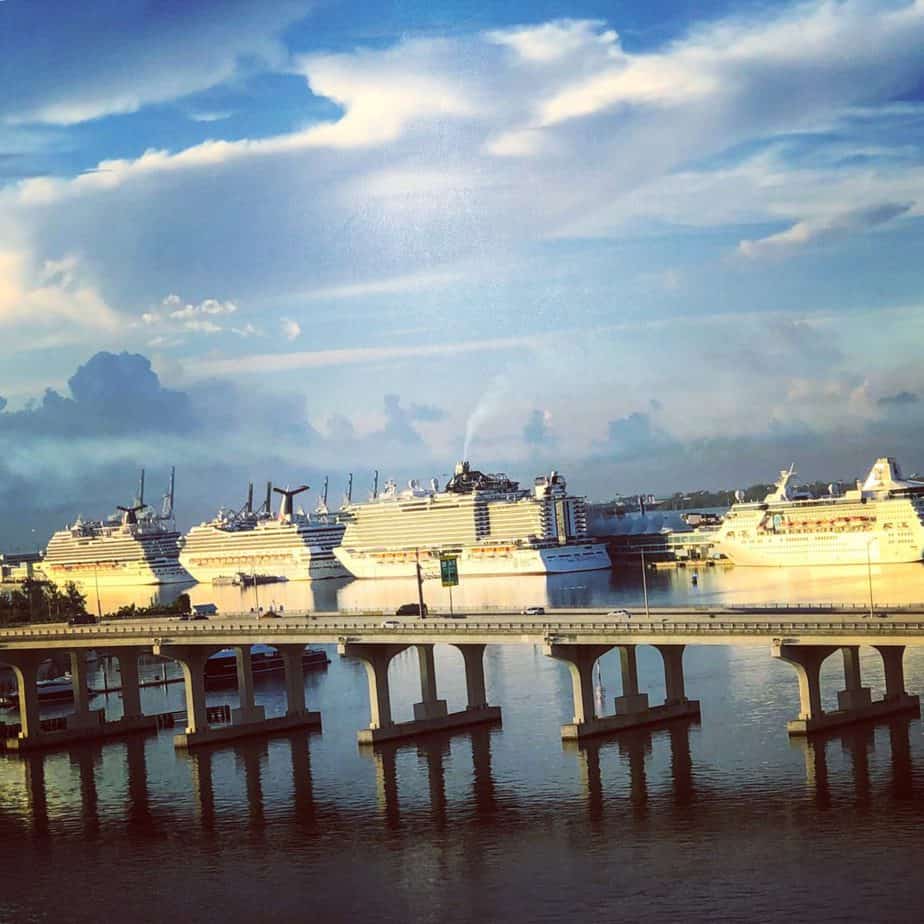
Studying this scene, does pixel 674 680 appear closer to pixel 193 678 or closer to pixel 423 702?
pixel 423 702

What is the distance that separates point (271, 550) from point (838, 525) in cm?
6842

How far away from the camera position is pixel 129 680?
64500 mm

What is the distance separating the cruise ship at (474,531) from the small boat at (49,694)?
79890 mm

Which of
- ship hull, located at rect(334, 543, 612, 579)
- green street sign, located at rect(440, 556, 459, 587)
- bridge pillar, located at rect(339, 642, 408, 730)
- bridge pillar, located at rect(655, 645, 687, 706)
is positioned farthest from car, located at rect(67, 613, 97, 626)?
ship hull, located at rect(334, 543, 612, 579)

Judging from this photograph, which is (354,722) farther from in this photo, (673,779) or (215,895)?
(215,895)

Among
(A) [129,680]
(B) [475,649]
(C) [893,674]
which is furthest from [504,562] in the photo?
(C) [893,674]

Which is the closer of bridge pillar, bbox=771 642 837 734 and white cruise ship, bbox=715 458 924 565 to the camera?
bridge pillar, bbox=771 642 837 734

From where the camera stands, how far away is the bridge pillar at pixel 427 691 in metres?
55.8

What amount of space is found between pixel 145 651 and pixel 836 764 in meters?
31.5

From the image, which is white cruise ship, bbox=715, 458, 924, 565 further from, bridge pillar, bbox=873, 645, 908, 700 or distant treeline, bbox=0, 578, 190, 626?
bridge pillar, bbox=873, 645, 908, 700

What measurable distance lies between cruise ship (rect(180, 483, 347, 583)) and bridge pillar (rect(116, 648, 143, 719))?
11392 cm

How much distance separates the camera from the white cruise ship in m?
137

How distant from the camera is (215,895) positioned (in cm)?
3794

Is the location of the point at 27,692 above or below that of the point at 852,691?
above
